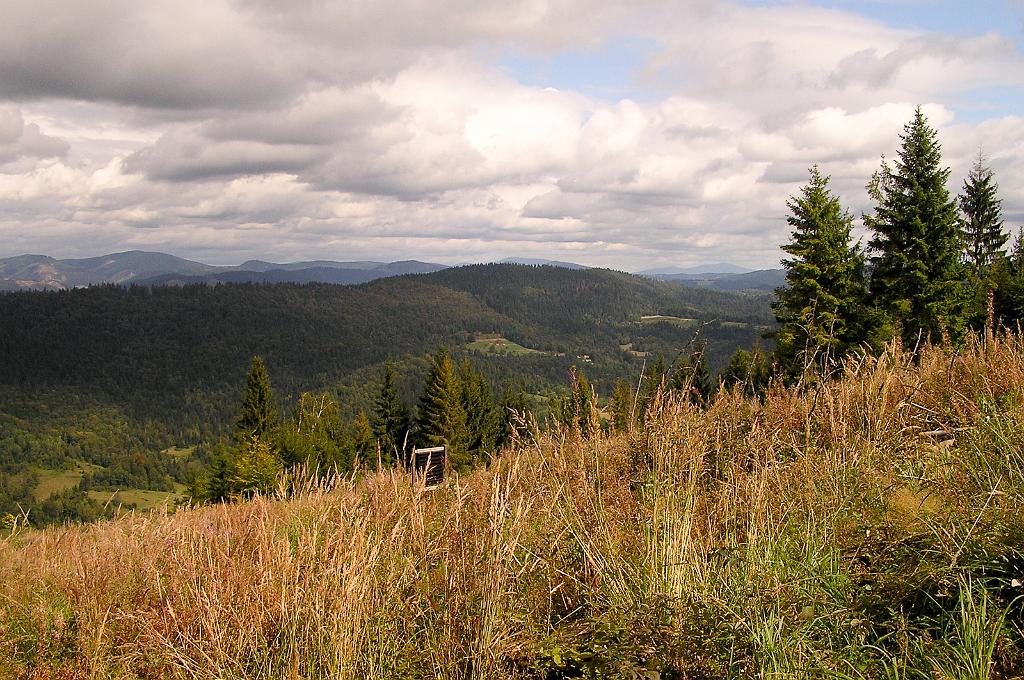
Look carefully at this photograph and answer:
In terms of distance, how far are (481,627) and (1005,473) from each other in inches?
93.4

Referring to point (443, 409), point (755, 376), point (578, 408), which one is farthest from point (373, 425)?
point (578, 408)

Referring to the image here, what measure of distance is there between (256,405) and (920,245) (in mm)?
43149

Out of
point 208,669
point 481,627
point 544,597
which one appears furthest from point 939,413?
point 208,669

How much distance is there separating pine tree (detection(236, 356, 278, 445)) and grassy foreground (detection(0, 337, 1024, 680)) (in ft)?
147

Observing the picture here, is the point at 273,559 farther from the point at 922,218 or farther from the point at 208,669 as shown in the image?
the point at 922,218

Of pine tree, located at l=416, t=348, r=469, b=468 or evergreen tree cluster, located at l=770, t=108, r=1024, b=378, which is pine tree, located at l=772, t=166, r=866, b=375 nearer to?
evergreen tree cluster, located at l=770, t=108, r=1024, b=378

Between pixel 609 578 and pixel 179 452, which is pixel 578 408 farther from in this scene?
pixel 179 452

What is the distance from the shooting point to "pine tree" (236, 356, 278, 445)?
45.4 m

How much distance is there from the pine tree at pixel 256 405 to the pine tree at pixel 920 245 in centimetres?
4013

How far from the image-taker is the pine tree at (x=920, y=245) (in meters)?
23.5

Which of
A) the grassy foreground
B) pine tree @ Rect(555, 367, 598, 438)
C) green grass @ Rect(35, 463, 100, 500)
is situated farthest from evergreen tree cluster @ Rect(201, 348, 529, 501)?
green grass @ Rect(35, 463, 100, 500)

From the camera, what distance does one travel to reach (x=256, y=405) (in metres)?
46.2

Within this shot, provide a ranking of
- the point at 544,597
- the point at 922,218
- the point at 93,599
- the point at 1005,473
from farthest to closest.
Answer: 1. the point at 922,218
2. the point at 93,599
3. the point at 544,597
4. the point at 1005,473

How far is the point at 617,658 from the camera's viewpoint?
7.39ft
